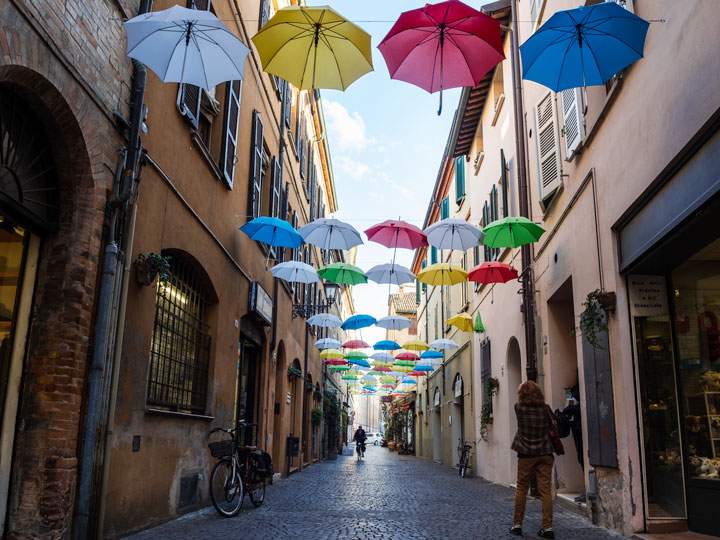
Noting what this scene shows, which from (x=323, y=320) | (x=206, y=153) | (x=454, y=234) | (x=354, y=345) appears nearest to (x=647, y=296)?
(x=454, y=234)

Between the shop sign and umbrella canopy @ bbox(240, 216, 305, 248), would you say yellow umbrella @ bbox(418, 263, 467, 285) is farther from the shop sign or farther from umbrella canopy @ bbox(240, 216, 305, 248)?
the shop sign

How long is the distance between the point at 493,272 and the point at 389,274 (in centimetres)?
356

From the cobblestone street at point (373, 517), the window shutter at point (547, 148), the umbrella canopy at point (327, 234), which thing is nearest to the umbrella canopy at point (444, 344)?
the cobblestone street at point (373, 517)

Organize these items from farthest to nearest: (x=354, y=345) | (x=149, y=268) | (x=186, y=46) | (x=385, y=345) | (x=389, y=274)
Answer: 1. (x=354, y=345)
2. (x=385, y=345)
3. (x=389, y=274)
4. (x=149, y=268)
5. (x=186, y=46)

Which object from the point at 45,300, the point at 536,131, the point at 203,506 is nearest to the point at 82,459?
the point at 45,300

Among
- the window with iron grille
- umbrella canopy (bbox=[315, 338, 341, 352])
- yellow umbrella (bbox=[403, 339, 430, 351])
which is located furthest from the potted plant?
yellow umbrella (bbox=[403, 339, 430, 351])

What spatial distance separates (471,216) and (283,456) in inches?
370

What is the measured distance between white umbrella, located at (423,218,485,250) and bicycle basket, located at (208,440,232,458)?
5.20m

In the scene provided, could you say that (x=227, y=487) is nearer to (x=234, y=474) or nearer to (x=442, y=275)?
(x=234, y=474)

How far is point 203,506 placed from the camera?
879 cm

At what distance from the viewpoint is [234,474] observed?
28.1ft

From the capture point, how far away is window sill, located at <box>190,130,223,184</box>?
8398 mm

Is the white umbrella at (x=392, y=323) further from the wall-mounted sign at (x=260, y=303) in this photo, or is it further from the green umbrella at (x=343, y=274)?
the wall-mounted sign at (x=260, y=303)

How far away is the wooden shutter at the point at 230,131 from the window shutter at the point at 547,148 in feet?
17.4
